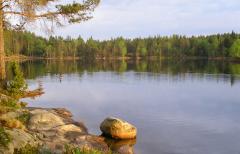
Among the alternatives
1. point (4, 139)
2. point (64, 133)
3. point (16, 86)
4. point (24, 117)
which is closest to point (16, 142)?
point (4, 139)

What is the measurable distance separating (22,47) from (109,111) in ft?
525

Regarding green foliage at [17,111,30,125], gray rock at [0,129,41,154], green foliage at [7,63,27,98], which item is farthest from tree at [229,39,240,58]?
gray rock at [0,129,41,154]

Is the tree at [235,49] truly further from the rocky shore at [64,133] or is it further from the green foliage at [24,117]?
the green foliage at [24,117]

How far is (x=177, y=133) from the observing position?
84.2 ft

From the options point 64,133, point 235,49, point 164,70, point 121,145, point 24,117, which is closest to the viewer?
point 64,133

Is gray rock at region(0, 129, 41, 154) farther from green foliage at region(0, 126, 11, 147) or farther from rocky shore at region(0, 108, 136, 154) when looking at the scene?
rocky shore at region(0, 108, 136, 154)

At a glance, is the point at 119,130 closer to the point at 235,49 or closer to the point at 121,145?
the point at 121,145

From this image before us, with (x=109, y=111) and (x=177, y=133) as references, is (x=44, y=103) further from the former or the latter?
(x=177, y=133)

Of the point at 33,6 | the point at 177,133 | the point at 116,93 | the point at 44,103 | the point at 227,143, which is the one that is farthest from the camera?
the point at 116,93

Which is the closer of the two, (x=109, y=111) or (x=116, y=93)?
(x=109, y=111)

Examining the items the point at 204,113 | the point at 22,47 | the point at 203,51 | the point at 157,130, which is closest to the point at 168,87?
the point at 204,113

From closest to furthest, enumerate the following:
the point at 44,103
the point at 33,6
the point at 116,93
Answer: the point at 33,6
the point at 44,103
the point at 116,93

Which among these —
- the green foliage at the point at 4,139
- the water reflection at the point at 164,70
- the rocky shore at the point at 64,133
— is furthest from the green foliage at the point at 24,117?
the water reflection at the point at 164,70

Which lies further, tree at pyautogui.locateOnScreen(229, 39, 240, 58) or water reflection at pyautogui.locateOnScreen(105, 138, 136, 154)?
tree at pyautogui.locateOnScreen(229, 39, 240, 58)
